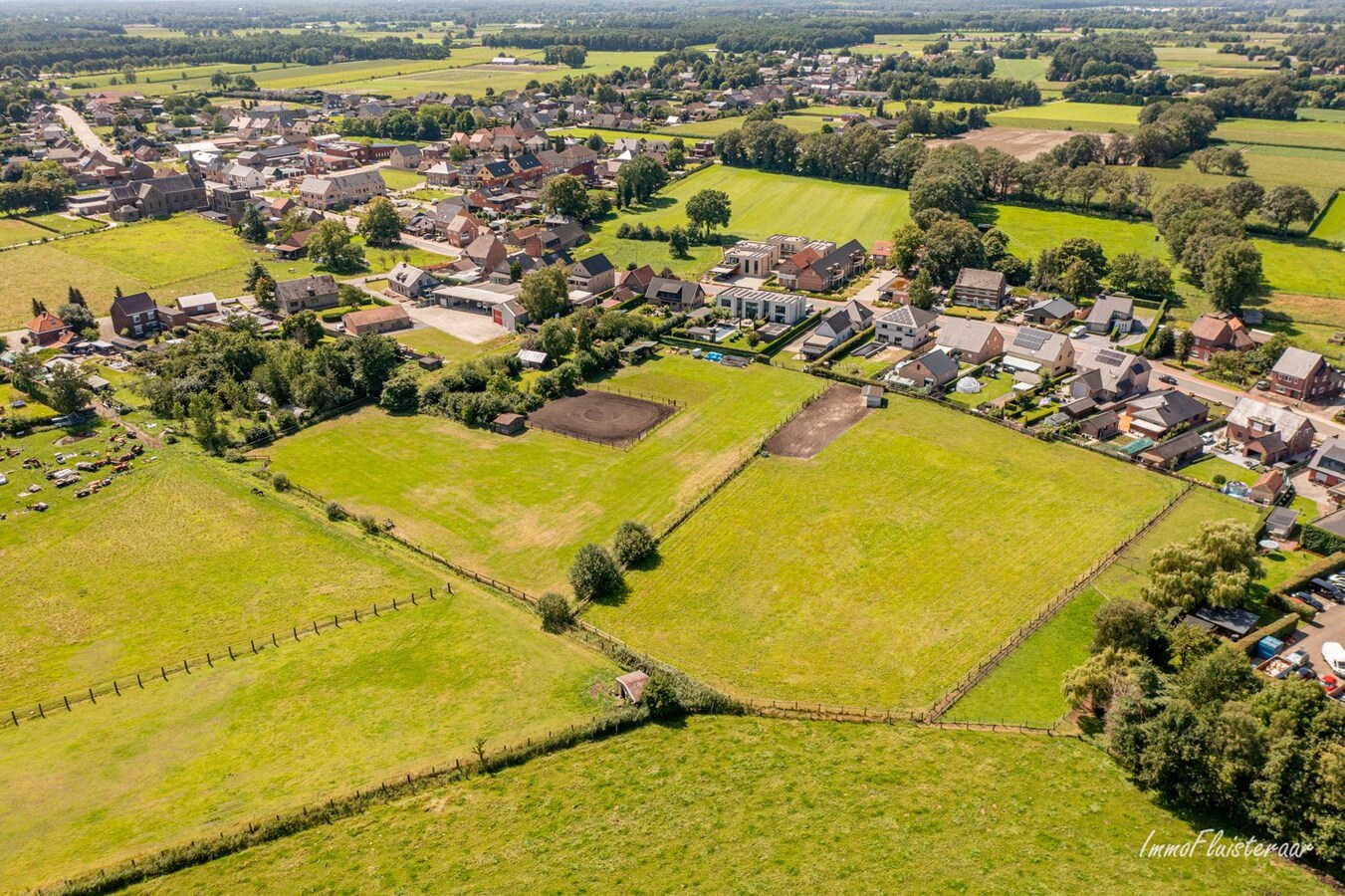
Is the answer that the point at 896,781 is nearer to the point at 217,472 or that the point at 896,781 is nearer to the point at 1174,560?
the point at 1174,560

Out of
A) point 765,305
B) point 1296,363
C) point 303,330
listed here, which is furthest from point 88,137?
point 1296,363

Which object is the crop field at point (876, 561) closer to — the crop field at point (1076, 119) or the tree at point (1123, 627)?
the tree at point (1123, 627)

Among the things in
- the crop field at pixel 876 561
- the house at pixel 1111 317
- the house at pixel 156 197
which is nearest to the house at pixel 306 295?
the house at pixel 156 197

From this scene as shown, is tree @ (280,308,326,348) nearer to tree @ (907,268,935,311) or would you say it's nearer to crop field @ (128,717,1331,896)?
crop field @ (128,717,1331,896)

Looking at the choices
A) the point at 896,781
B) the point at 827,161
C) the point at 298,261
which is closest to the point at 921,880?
the point at 896,781

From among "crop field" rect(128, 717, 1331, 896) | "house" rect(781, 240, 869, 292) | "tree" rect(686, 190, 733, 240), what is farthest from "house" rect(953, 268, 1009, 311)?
"crop field" rect(128, 717, 1331, 896)

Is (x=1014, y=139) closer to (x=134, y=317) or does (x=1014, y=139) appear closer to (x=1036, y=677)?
(x=1036, y=677)
